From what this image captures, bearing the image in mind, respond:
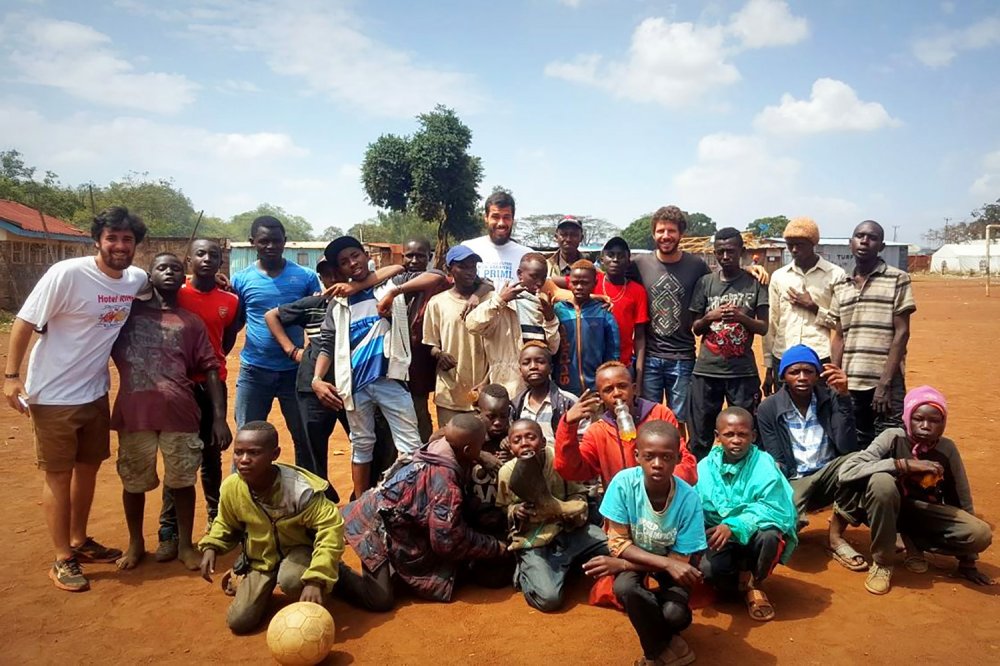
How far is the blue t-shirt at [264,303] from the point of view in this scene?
15.6ft

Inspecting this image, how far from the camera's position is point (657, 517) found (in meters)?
3.20

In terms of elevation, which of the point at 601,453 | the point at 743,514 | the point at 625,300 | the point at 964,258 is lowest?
the point at 743,514

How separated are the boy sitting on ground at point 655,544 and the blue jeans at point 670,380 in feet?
6.24

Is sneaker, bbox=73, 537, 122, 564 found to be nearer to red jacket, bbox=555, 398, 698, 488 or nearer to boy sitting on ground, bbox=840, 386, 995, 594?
red jacket, bbox=555, 398, 698, 488

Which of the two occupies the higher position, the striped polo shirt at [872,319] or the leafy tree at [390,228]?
the leafy tree at [390,228]

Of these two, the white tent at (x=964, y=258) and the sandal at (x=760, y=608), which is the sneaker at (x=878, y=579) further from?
the white tent at (x=964, y=258)

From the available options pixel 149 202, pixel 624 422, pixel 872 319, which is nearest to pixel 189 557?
pixel 624 422

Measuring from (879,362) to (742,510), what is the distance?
5.99 feet

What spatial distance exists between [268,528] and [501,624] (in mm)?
1378

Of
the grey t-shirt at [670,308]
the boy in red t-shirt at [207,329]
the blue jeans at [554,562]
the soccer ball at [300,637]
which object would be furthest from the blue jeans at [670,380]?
the boy in red t-shirt at [207,329]

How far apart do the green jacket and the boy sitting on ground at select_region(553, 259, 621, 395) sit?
1.96 meters

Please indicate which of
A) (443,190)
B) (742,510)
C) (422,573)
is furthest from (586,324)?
(443,190)

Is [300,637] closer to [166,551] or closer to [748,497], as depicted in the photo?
[166,551]

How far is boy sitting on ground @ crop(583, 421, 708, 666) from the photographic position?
3004 millimetres
